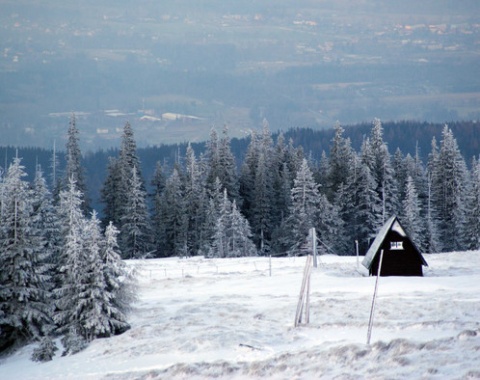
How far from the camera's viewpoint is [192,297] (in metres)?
50.1

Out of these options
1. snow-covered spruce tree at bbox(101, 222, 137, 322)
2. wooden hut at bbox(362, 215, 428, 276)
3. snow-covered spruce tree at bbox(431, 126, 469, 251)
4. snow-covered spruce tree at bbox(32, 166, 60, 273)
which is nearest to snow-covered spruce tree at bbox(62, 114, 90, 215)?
snow-covered spruce tree at bbox(431, 126, 469, 251)

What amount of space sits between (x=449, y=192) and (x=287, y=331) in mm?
58416

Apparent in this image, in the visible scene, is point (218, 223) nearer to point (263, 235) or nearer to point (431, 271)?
point (263, 235)

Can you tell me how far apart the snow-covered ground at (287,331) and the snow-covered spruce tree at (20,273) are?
1.51 metres

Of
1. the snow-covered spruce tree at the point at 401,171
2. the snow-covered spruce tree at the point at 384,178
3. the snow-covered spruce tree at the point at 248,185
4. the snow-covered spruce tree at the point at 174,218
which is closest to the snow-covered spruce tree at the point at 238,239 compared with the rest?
the snow-covered spruce tree at the point at 174,218

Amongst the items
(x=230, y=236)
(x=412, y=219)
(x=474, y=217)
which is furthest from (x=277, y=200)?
(x=474, y=217)

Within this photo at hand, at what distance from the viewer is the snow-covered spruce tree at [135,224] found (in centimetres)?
8406

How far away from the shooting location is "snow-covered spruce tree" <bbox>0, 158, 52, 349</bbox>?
136 ft

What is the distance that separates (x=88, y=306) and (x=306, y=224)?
4481 centimetres

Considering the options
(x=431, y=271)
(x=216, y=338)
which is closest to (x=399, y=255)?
(x=431, y=271)

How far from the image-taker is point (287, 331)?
36.3m

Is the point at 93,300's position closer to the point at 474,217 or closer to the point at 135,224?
the point at 135,224

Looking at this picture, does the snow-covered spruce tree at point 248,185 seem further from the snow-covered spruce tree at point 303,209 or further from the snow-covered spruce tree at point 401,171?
the snow-covered spruce tree at point 401,171

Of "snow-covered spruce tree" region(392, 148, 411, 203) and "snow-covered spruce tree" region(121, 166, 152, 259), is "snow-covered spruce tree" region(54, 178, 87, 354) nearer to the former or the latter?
"snow-covered spruce tree" region(121, 166, 152, 259)
